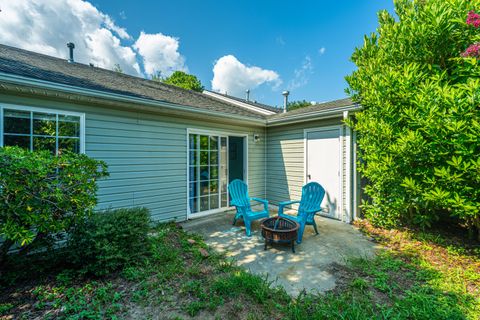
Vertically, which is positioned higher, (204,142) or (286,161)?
(204,142)

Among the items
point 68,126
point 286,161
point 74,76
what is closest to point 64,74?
point 74,76

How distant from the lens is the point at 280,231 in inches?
127

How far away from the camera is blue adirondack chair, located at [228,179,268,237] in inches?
→ 161

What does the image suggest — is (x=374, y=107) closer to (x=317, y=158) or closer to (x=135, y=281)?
(x=317, y=158)

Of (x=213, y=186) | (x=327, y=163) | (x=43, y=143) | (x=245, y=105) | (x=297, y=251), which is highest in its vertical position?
(x=245, y=105)

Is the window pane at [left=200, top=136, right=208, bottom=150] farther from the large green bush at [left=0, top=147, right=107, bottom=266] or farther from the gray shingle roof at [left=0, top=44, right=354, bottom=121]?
the large green bush at [left=0, top=147, right=107, bottom=266]

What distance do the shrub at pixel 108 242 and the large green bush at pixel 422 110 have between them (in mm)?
4308

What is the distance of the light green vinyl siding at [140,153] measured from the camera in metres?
3.68

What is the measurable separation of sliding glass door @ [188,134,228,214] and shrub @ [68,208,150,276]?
2138mm

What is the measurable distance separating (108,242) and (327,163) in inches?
190

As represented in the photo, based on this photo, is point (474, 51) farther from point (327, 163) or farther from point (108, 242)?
point (108, 242)

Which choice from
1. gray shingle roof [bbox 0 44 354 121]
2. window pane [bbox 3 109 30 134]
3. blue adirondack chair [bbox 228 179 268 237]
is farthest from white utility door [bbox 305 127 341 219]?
window pane [bbox 3 109 30 134]

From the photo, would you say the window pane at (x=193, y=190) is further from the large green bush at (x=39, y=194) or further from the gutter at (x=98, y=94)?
the large green bush at (x=39, y=194)

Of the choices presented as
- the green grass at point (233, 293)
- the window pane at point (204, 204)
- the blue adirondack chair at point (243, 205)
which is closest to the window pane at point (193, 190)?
the window pane at point (204, 204)
